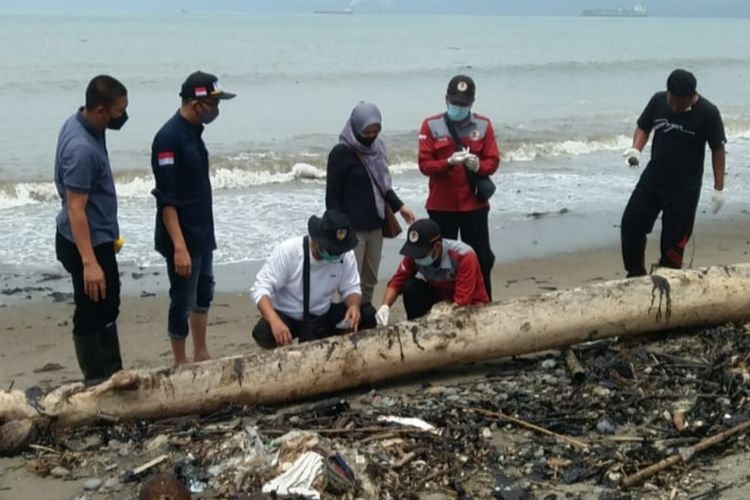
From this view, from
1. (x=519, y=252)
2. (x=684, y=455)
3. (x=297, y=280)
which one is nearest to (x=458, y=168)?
(x=297, y=280)

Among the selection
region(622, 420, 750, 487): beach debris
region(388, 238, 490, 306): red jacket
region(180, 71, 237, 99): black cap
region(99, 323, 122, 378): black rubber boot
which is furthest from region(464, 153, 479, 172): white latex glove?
region(622, 420, 750, 487): beach debris

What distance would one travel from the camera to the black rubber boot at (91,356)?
18.6 ft

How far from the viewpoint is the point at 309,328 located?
6148 mm

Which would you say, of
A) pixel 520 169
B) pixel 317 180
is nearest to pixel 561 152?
pixel 520 169

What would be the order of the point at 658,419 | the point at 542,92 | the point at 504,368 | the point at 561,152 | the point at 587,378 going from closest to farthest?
the point at 658,419
the point at 587,378
the point at 504,368
the point at 561,152
the point at 542,92

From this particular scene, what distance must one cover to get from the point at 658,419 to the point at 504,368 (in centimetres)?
123

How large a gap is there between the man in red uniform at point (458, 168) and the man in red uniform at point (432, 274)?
1.70 ft

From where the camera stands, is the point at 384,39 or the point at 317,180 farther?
the point at 384,39

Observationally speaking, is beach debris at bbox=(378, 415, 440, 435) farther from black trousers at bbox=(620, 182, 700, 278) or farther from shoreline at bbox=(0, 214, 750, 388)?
black trousers at bbox=(620, 182, 700, 278)

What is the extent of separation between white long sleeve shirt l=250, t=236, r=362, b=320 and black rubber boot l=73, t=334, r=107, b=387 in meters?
0.95

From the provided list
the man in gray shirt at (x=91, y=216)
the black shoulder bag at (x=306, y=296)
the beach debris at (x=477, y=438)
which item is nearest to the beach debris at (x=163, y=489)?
the beach debris at (x=477, y=438)

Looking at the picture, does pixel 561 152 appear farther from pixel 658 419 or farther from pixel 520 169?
pixel 658 419

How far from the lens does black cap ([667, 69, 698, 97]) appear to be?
706cm

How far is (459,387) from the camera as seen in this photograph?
569cm
